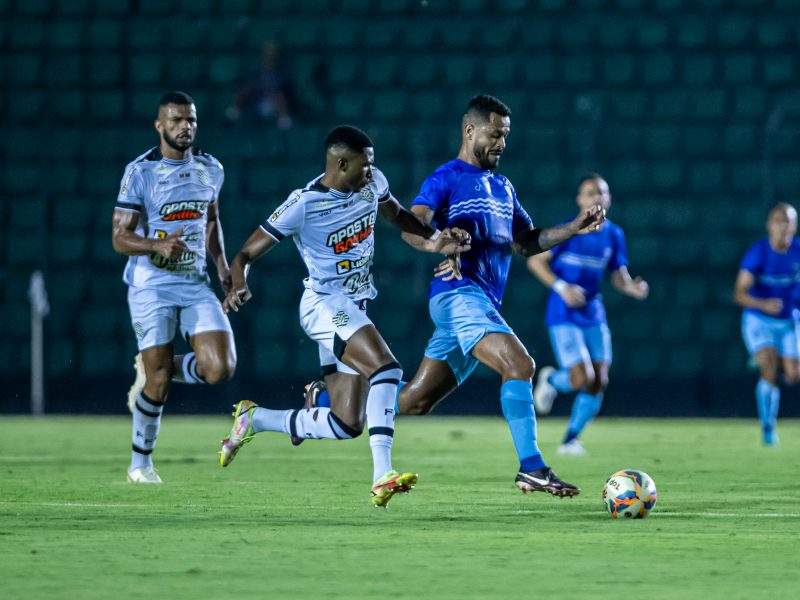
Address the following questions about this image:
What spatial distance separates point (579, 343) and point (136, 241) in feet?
14.7

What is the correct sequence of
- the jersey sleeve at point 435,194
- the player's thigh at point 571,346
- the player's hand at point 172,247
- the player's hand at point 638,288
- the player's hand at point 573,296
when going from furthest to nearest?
the player's thigh at point 571,346
the player's hand at point 573,296
the player's hand at point 638,288
the player's hand at point 172,247
the jersey sleeve at point 435,194

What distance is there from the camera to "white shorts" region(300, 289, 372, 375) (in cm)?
724

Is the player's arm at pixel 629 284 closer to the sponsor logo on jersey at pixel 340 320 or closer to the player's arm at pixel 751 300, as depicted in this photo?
the player's arm at pixel 751 300

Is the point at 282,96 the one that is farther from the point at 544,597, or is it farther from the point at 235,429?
the point at 544,597

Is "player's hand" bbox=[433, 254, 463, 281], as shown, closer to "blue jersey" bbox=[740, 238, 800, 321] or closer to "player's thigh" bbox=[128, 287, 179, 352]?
"player's thigh" bbox=[128, 287, 179, 352]

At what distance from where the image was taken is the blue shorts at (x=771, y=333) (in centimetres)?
1309

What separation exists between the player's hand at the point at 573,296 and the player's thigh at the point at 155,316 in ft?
11.4

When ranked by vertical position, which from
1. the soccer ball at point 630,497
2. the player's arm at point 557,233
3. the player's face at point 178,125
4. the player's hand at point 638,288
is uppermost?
the player's face at point 178,125

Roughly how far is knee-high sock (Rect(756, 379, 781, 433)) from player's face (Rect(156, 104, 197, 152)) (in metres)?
6.16

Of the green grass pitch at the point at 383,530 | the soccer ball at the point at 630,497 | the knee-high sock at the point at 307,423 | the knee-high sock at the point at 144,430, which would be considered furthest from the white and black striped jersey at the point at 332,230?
the soccer ball at the point at 630,497

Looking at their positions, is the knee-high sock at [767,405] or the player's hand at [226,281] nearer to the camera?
the player's hand at [226,281]

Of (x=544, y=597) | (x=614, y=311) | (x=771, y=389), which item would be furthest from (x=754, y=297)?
(x=544, y=597)

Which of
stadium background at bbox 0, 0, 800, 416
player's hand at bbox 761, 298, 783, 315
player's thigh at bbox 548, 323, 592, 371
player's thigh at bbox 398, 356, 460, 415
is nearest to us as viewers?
player's thigh at bbox 398, 356, 460, 415

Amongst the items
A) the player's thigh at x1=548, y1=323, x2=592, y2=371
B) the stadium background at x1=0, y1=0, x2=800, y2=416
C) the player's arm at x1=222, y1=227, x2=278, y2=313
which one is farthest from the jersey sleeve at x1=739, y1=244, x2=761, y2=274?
the player's arm at x1=222, y1=227, x2=278, y2=313
